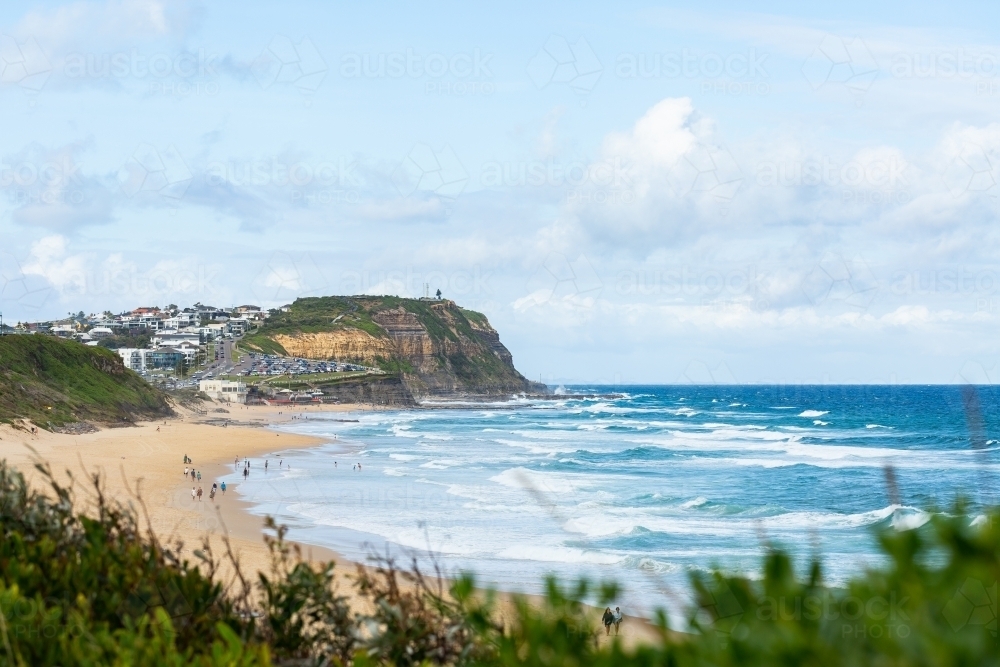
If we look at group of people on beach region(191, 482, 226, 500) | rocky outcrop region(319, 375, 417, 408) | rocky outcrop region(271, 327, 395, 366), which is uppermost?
rocky outcrop region(271, 327, 395, 366)

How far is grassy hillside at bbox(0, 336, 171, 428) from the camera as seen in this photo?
2179 inches

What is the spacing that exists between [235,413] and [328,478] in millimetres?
60822

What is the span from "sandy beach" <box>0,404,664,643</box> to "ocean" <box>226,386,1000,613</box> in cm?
129

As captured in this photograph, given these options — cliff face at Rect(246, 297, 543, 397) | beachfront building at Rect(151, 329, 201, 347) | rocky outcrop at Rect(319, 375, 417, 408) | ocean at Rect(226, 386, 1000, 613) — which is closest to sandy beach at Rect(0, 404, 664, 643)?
ocean at Rect(226, 386, 1000, 613)

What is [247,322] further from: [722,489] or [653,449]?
[722,489]

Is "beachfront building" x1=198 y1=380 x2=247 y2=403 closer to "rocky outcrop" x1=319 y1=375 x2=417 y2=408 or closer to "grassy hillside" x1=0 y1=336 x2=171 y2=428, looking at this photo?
"rocky outcrop" x1=319 y1=375 x2=417 y2=408

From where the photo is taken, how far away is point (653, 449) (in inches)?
2072

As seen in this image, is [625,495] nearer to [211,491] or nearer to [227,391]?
[211,491]

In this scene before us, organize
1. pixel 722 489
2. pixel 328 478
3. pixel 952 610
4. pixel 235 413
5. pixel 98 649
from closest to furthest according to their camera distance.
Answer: pixel 952 610, pixel 98 649, pixel 722 489, pixel 328 478, pixel 235 413

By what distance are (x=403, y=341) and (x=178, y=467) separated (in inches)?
4509

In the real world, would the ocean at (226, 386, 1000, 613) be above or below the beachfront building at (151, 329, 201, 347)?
below

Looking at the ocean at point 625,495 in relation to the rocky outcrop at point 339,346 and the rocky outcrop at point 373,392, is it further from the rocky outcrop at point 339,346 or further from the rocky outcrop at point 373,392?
the rocky outcrop at point 339,346

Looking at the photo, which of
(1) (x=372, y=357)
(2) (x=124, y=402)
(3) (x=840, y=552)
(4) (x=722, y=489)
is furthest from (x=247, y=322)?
(3) (x=840, y=552)

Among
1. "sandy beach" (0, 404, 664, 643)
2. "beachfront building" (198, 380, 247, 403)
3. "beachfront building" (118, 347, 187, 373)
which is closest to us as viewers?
"sandy beach" (0, 404, 664, 643)
